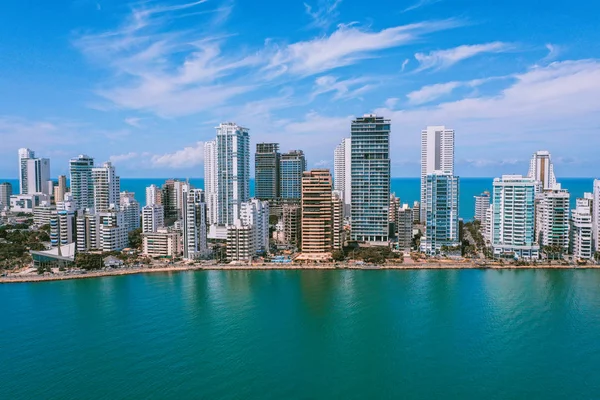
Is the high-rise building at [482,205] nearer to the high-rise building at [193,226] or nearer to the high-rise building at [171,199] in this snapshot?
the high-rise building at [193,226]

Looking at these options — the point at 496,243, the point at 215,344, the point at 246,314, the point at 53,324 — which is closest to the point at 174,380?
the point at 215,344

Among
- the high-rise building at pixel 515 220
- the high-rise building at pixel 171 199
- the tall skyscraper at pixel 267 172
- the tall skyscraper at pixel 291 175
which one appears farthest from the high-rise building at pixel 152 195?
the high-rise building at pixel 515 220

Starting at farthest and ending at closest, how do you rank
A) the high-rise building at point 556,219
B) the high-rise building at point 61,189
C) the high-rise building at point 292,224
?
the high-rise building at point 61,189 < the high-rise building at point 292,224 < the high-rise building at point 556,219

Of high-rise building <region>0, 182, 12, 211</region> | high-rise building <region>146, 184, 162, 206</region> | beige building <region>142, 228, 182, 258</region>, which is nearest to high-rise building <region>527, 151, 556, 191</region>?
beige building <region>142, 228, 182, 258</region>

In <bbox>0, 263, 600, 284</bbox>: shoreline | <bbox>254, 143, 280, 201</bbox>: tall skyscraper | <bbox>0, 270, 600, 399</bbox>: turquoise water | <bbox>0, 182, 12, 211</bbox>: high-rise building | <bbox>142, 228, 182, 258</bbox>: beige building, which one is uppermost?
<bbox>254, 143, 280, 201</bbox>: tall skyscraper

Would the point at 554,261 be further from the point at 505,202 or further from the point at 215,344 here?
the point at 215,344

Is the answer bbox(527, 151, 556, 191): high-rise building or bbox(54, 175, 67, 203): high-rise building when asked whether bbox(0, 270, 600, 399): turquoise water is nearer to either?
bbox(527, 151, 556, 191): high-rise building
